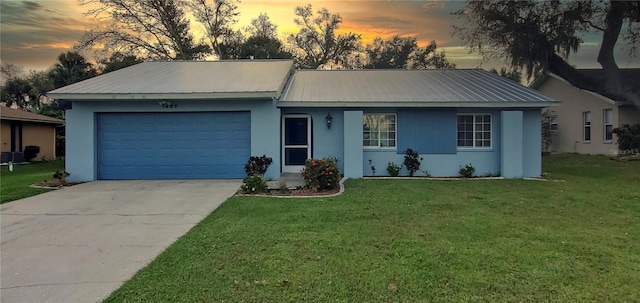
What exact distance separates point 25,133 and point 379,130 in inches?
816

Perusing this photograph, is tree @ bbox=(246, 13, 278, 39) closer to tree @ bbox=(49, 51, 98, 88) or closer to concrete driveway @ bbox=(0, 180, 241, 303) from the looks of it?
tree @ bbox=(49, 51, 98, 88)

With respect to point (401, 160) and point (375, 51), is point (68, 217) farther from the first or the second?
point (375, 51)

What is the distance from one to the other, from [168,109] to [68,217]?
5272mm

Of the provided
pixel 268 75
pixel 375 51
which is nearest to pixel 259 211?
pixel 268 75

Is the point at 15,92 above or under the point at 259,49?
under

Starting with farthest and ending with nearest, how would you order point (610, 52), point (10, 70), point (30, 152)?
point (10, 70), point (30, 152), point (610, 52)

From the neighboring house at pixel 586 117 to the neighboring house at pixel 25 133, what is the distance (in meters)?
30.6

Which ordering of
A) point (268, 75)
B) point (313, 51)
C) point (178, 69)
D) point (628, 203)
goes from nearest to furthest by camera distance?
point (628, 203) → point (268, 75) → point (178, 69) → point (313, 51)

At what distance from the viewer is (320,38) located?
31.6 meters

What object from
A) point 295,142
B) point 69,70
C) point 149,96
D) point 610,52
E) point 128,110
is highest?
point 69,70

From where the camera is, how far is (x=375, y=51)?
34656mm

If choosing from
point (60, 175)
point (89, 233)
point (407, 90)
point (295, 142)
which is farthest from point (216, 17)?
point (89, 233)

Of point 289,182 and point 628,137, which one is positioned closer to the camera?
point 289,182

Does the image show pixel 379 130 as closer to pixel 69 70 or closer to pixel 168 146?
pixel 168 146
